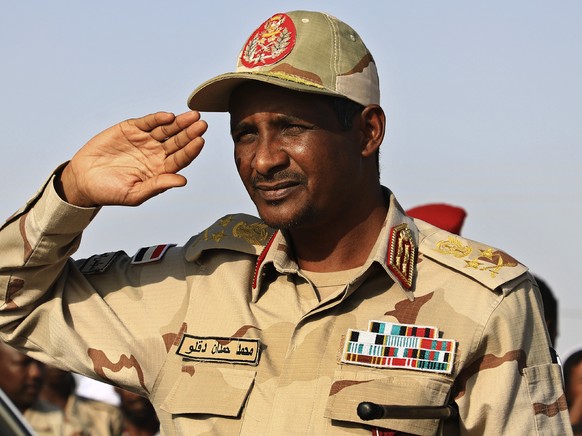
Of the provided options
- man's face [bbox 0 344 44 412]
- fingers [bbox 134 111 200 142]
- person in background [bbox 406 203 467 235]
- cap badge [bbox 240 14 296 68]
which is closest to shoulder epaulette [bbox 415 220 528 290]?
cap badge [bbox 240 14 296 68]

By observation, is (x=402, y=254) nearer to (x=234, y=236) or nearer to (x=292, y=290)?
(x=292, y=290)

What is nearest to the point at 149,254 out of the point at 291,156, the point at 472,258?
the point at 291,156

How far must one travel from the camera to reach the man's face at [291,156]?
4.98m

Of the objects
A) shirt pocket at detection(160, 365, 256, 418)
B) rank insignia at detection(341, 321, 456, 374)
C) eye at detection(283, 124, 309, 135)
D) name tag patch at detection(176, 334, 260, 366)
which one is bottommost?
shirt pocket at detection(160, 365, 256, 418)

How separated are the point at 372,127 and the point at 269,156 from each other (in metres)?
0.55

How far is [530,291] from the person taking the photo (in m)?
4.99

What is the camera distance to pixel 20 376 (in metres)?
9.55

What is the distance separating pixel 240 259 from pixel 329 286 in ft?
1.33

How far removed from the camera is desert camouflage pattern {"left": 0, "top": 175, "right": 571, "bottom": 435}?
4.78 metres

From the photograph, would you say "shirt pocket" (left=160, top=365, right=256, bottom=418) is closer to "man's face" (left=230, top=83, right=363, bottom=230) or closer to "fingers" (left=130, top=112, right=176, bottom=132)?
"man's face" (left=230, top=83, right=363, bottom=230)

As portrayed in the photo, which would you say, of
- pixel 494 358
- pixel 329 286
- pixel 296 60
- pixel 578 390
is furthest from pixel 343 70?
pixel 578 390

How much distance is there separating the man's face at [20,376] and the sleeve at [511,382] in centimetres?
530

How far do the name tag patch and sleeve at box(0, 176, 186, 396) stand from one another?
0.10 meters

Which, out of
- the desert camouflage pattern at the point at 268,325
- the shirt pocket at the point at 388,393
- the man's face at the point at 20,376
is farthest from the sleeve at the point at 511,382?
the man's face at the point at 20,376
